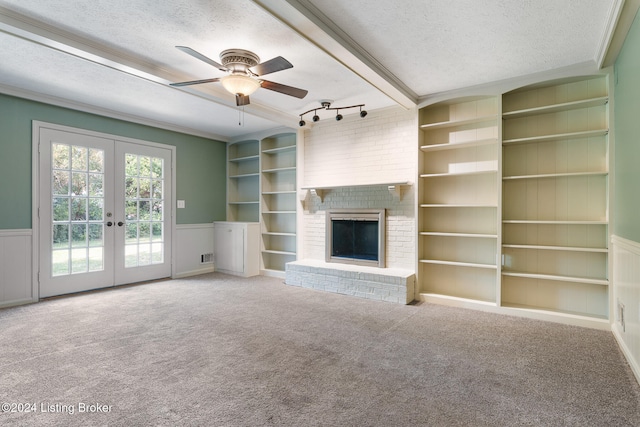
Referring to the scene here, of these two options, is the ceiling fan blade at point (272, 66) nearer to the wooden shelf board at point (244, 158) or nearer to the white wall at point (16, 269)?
the wooden shelf board at point (244, 158)

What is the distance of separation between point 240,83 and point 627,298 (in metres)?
3.57

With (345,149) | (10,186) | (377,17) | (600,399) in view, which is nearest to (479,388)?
(600,399)

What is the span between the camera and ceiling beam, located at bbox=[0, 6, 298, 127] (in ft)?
8.11

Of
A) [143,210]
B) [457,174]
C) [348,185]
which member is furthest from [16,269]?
[457,174]

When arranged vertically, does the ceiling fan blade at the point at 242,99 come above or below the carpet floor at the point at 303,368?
above

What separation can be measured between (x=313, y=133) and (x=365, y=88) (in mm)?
1691

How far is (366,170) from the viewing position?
4.95 metres

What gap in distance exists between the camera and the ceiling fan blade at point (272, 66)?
2.55m

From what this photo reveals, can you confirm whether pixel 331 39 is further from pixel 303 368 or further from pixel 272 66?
pixel 303 368

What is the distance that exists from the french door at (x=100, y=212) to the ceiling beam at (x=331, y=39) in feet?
12.2

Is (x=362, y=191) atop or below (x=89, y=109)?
below

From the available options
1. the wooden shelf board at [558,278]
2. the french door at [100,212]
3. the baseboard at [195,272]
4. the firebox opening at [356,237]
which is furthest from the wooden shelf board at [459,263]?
the french door at [100,212]

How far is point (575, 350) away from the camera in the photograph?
9.02 feet

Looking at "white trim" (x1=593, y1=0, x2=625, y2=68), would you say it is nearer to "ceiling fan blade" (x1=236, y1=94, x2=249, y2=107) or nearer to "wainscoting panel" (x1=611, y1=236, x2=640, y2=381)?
"wainscoting panel" (x1=611, y1=236, x2=640, y2=381)
